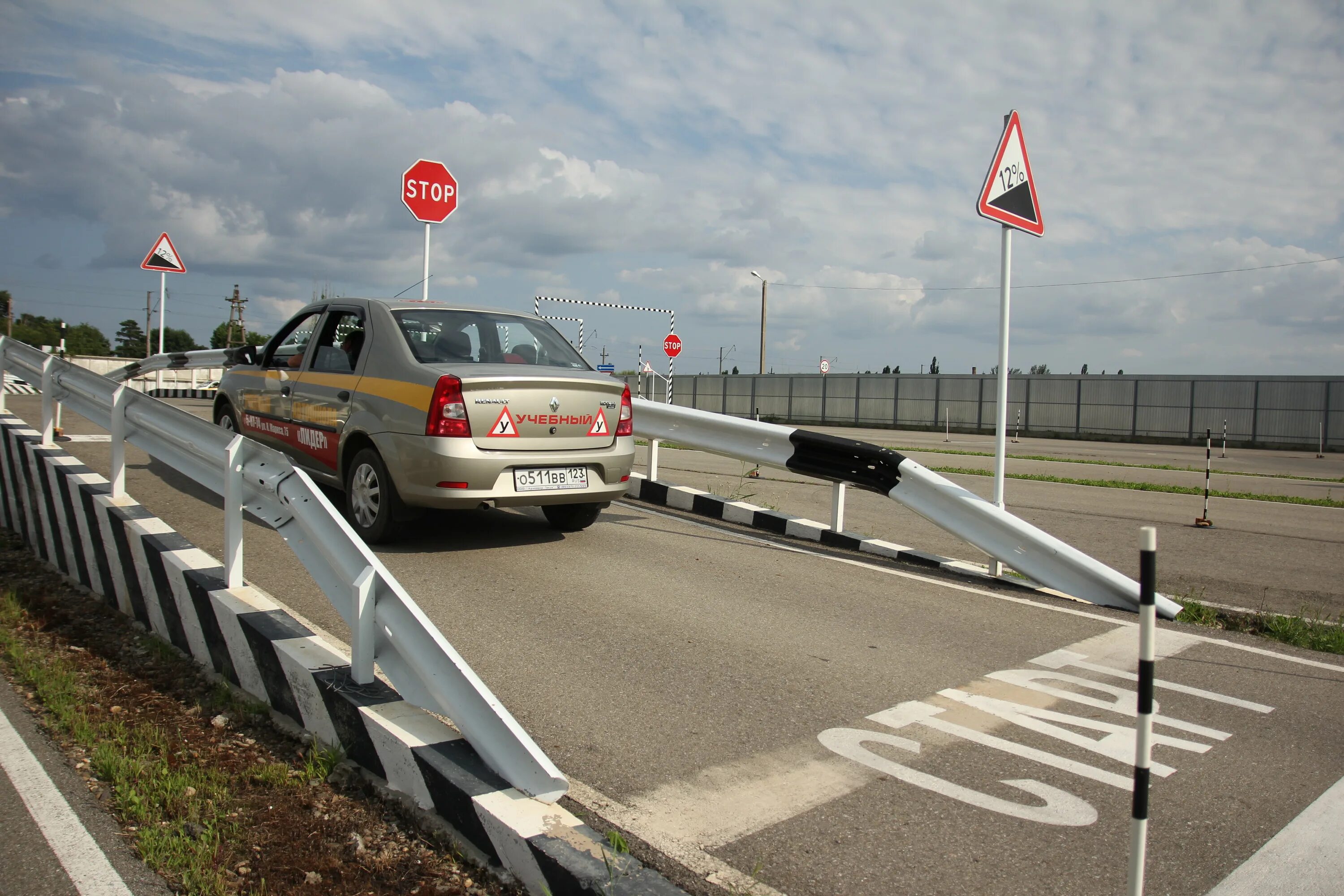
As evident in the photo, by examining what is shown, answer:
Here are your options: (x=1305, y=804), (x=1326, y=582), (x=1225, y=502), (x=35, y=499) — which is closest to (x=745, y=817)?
(x=1305, y=804)

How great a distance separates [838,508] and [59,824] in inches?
237

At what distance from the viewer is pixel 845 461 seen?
798cm

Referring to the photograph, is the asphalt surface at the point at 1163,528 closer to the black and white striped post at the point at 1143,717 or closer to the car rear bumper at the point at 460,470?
the car rear bumper at the point at 460,470

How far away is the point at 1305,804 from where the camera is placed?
3512 millimetres

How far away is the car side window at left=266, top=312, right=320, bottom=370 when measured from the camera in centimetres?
802

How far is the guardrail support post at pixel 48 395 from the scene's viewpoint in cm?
793

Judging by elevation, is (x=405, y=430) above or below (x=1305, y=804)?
above

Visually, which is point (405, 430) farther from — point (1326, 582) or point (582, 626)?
point (1326, 582)

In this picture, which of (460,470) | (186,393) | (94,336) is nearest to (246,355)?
(460,470)

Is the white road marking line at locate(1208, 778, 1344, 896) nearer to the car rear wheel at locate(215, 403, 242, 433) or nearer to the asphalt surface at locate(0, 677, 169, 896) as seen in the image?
the asphalt surface at locate(0, 677, 169, 896)

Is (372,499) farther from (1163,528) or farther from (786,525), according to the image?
(1163,528)

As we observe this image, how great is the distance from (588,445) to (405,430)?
130 cm

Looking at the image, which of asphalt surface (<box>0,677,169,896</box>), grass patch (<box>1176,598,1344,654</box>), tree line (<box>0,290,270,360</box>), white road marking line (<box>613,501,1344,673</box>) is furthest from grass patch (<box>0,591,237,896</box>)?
tree line (<box>0,290,270,360</box>)

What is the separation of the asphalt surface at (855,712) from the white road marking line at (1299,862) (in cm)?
5
